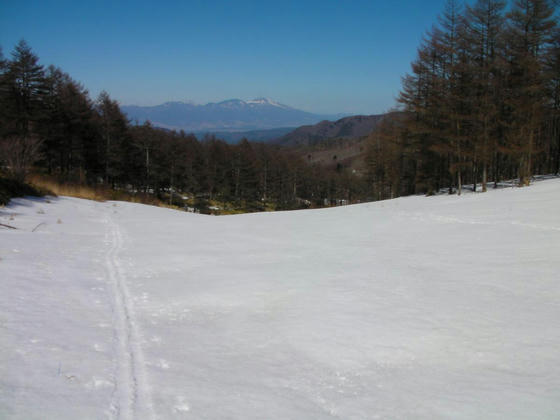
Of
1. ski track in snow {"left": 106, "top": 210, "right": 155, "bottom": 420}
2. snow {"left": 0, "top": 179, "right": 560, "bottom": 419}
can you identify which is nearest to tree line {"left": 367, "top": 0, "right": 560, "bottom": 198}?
snow {"left": 0, "top": 179, "right": 560, "bottom": 419}

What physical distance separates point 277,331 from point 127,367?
1.61 m

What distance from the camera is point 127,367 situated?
9.34 ft

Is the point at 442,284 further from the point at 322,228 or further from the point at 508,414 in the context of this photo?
the point at 322,228

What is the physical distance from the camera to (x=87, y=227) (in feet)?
31.9

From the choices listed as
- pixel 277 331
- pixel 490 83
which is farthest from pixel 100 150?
pixel 277 331

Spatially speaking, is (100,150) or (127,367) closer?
(127,367)

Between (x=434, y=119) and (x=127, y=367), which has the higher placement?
(x=434, y=119)

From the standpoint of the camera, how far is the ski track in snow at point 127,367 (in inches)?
91.3

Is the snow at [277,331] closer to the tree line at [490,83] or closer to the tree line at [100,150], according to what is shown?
the tree line at [100,150]

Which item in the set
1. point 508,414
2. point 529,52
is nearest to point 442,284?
point 508,414

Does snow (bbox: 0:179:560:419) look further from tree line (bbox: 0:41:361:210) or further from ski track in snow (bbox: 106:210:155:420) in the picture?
tree line (bbox: 0:41:361:210)

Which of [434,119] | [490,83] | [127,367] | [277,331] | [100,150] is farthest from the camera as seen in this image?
[100,150]

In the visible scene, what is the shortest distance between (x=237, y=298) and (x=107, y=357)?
212 cm

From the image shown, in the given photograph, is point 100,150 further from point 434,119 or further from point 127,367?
point 127,367
